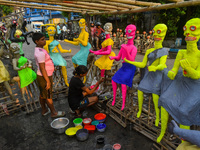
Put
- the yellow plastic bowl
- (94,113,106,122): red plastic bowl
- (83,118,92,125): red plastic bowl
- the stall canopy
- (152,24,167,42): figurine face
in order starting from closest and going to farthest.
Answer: (152,24,167,42): figurine face < the stall canopy < the yellow plastic bowl < (83,118,92,125): red plastic bowl < (94,113,106,122): red plastic bowl

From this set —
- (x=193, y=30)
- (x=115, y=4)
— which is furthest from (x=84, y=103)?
(x=193, y=30)

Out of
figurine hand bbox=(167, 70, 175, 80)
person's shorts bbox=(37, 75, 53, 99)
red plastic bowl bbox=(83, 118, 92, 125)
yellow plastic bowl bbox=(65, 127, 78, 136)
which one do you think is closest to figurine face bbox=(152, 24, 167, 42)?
figurine hand bbox=(167, 70, 175, 80)

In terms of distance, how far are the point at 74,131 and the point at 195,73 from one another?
259 cm

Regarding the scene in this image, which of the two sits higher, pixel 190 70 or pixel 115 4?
pixel 115 4

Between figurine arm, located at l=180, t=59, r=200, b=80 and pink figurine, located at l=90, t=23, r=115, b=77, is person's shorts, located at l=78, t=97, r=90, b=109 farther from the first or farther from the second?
figurine arm, located at l=180, t=59, r=200, b=80

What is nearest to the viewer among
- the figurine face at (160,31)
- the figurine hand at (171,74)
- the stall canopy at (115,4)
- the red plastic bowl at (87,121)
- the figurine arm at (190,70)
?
the figurine arm at (190,70)

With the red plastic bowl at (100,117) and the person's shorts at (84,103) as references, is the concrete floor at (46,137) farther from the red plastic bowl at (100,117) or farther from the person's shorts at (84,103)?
the person's shorts at (84,103)

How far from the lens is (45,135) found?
3293 millimetres

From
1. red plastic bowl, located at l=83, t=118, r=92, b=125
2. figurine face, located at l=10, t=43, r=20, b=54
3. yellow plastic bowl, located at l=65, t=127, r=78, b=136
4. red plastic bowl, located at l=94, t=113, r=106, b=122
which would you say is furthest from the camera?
figurine face, located at l=10, t=43, r=20, b=54

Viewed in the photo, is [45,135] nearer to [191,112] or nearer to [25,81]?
[25,81]

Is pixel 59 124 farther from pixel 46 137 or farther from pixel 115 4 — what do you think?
pixel 115 4

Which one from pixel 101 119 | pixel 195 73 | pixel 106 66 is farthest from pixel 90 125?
pixel 195 73

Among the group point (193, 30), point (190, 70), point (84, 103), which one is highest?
point (193, 30)

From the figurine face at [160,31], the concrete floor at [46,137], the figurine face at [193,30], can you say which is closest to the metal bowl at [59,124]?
the concrete floor at [46,137]
